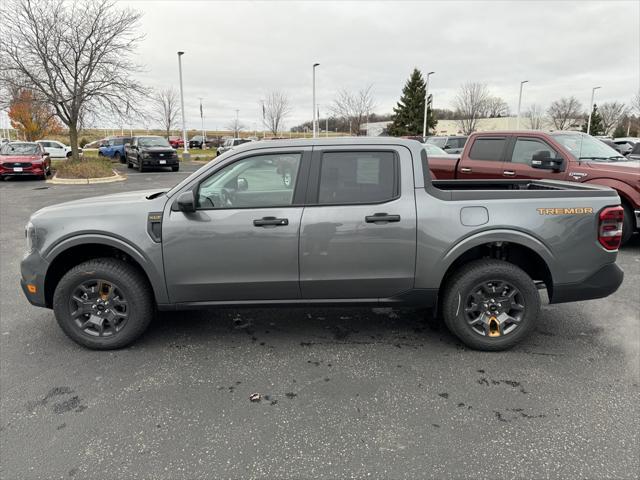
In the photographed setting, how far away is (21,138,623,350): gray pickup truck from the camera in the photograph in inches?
140

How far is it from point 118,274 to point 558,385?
3.56m

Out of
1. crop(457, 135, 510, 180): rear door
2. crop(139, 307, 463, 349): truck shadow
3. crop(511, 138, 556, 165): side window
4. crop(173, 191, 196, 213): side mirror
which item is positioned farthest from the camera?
crop(457, 135, 510, 180): rear door

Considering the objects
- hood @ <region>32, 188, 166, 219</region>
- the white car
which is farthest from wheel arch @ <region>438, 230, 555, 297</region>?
the white car

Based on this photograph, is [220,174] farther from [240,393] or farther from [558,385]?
[558,385]

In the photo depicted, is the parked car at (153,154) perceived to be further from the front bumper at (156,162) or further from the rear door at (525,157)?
the rear door at (525,157)

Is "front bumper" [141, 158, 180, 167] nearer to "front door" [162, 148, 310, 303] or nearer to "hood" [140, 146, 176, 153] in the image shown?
"hood" [140, 146, 176, 153]

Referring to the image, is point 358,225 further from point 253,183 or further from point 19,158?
point 19,158

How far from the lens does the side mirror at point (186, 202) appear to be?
348 centimetres

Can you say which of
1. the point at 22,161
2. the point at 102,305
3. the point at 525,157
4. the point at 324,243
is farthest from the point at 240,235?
the point at 22,161

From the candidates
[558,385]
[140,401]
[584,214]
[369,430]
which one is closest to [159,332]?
[140,401]

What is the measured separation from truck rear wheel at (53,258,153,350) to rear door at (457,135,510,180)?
6.84 metres

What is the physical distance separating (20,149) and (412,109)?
4397cm

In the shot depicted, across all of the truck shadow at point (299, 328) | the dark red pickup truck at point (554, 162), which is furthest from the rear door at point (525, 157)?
the truck shadow at point (299, 328)

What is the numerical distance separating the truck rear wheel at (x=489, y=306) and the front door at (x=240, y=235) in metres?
1.37
